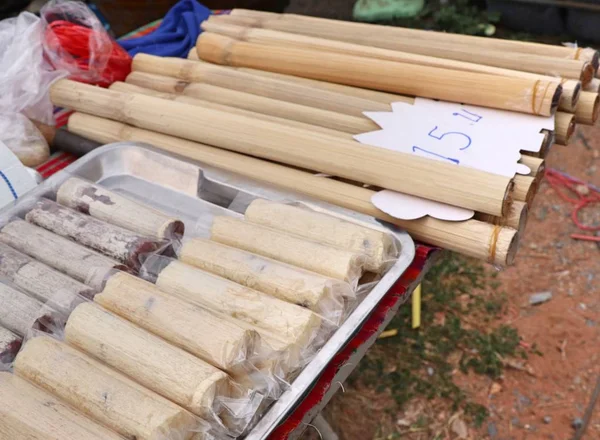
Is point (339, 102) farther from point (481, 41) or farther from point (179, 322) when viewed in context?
point (179, 322)

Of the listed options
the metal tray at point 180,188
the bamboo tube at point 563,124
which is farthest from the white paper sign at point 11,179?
the bamboo tube at point 563,124

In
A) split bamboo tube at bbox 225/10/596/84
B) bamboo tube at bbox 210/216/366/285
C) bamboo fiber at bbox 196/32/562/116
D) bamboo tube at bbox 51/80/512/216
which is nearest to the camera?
bamboo tube at bbox 210/216/366/285

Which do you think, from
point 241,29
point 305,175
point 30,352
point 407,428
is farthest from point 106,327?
point 407,428

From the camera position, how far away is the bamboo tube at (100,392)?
0.89m

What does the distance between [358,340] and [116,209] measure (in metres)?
0.62

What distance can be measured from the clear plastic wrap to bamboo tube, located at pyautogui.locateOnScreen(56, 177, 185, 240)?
8cm

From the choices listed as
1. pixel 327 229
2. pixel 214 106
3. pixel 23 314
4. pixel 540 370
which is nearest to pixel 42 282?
pixel 23 314

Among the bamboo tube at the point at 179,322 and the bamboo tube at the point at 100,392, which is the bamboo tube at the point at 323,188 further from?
the bamboo tube at the point at 100,392

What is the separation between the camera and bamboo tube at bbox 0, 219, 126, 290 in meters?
1.18

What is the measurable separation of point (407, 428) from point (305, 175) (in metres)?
1.47

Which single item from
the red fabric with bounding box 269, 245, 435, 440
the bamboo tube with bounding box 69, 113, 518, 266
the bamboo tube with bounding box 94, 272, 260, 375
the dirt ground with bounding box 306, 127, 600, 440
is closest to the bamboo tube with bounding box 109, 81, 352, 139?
the bamboo tube with bounding box 69, 113, 518, 266

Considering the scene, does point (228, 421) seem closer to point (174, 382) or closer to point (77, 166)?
point (174, 382)

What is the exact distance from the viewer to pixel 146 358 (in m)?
0.98

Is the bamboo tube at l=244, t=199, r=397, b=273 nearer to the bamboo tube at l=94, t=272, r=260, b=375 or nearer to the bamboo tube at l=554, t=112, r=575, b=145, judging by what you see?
the bamboo tube at l=94, t=272, r=260, b=375
